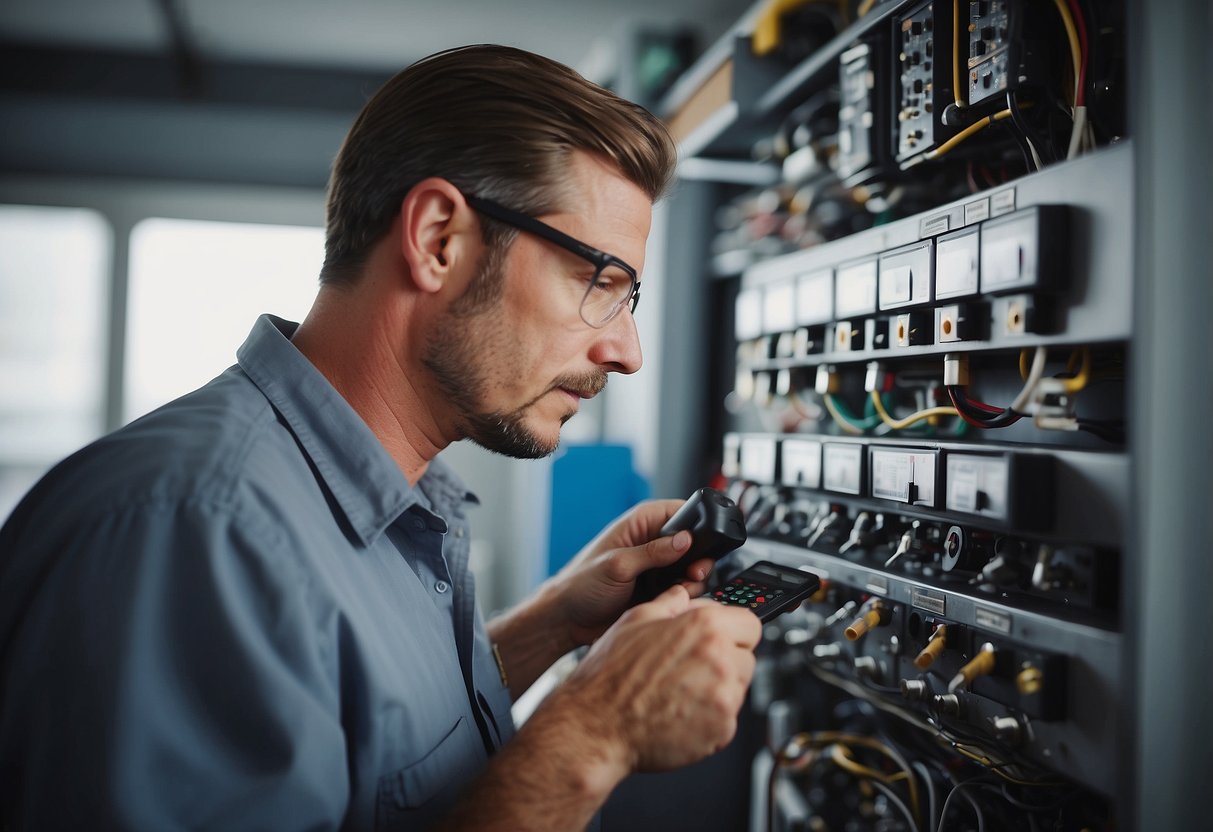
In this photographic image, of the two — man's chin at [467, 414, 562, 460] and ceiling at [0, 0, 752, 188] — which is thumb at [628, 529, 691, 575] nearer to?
man's chin at [467, 414, 562, 460]

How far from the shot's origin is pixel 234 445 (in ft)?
2.58

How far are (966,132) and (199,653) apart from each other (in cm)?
103

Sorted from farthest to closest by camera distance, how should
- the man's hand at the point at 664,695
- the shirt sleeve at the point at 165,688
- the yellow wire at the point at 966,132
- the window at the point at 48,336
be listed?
1. the window at the point at 48,336
2. the yellow wire at the point at 966,132
3. the man's hand at the point at 664,695
4. the shirt sleeve at the point at 165,688

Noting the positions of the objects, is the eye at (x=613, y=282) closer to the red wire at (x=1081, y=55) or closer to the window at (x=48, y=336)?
the red wire at (x=1081, y=55)

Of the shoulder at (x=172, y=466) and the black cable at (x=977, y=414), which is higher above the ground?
the black cable at (x=977, y=414)

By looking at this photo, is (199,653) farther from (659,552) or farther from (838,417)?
(838,417)

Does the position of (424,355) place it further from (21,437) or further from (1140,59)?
(21,437)

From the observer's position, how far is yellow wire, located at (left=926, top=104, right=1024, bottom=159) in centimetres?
99

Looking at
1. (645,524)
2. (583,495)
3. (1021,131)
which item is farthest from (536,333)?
(583,495)

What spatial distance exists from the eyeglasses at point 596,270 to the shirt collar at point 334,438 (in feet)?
0.91

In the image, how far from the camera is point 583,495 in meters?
2.59

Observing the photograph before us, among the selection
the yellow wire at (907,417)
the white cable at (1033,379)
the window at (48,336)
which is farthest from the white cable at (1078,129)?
the window at (48,336)

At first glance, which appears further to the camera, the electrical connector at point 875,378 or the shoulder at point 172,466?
the electrical connector at point 875,378

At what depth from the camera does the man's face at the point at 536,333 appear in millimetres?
978
